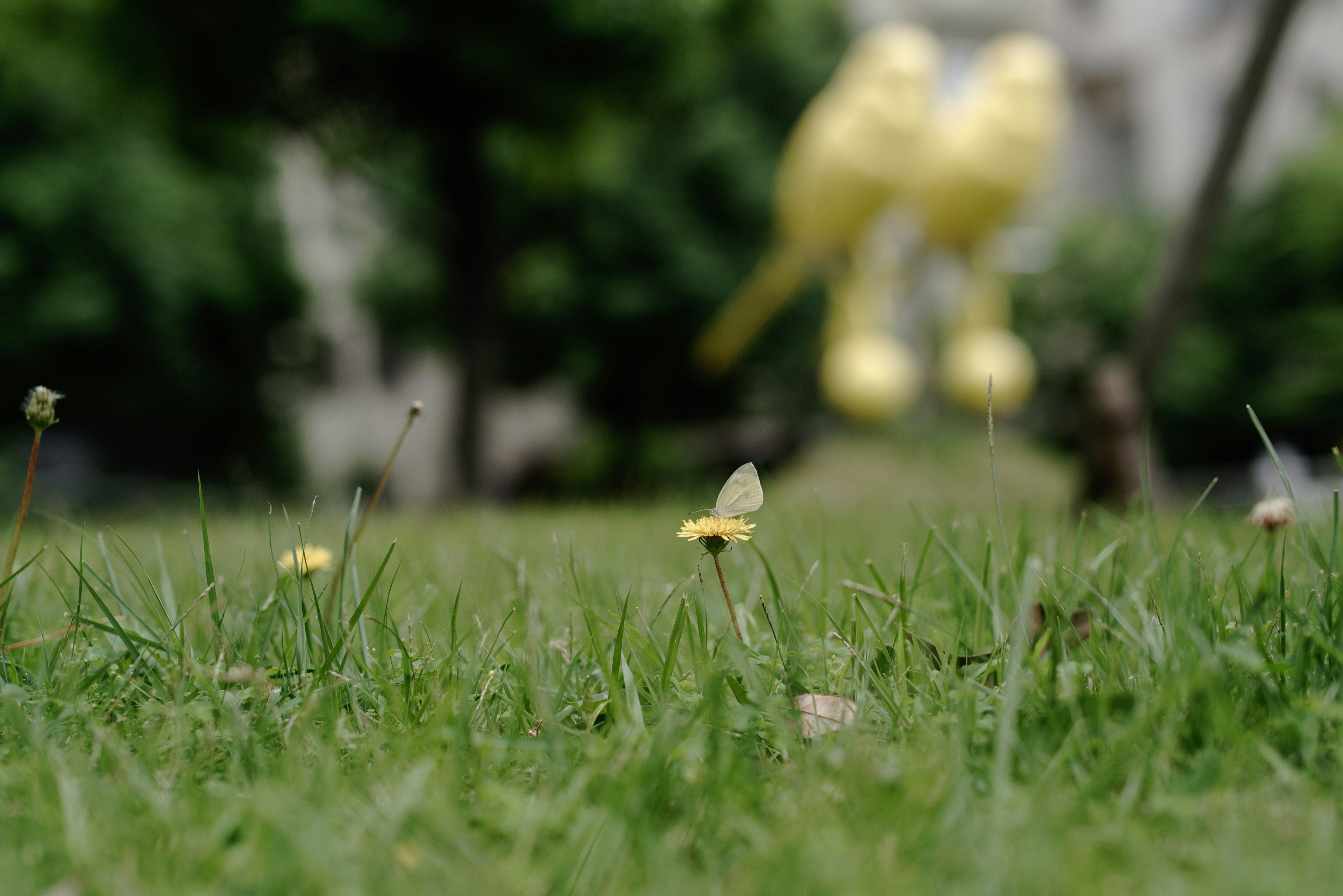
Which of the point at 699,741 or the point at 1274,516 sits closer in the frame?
the point at 699,741

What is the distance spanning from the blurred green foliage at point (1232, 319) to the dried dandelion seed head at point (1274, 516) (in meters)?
11.7

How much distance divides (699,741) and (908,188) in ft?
23.1

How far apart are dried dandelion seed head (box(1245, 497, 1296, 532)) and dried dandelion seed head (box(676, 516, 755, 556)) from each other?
611 mm

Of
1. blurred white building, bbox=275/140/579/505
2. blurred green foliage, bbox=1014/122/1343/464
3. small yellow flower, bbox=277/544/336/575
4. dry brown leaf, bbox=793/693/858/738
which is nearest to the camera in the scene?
dry brown leaf, bbox=793/693/858/738

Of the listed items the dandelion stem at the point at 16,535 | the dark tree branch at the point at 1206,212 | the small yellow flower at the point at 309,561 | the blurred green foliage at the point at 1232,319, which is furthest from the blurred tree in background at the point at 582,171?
the dandelion stem at the point at 16,535

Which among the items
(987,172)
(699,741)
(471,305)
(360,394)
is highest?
(987,172)

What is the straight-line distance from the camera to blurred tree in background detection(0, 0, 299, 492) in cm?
651

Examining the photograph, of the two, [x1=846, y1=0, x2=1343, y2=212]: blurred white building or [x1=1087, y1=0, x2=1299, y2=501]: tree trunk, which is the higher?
[x1=846, y1=0, x2=1343, y2=212]: blurred white building

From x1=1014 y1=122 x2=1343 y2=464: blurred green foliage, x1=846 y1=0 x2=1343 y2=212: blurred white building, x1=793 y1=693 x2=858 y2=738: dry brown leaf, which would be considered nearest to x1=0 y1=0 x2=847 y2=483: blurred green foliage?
x1=793 y1=693 x2=858 y2=738: dry brown leaf

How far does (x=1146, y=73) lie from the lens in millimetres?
18000

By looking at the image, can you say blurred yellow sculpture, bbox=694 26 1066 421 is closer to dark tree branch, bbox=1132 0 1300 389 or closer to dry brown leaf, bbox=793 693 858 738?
dark tree branch, bbox=1132 0 1300 389

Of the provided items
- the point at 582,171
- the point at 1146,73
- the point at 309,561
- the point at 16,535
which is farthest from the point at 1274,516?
the point at 1146,73

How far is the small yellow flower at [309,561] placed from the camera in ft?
3.37

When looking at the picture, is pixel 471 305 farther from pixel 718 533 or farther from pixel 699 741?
pixel 699 741
